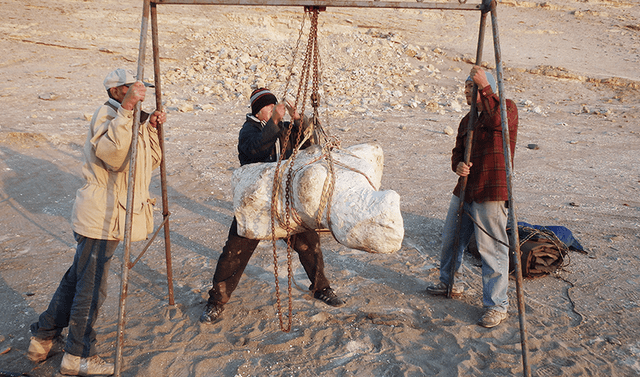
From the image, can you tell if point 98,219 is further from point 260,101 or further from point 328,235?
point 328,235

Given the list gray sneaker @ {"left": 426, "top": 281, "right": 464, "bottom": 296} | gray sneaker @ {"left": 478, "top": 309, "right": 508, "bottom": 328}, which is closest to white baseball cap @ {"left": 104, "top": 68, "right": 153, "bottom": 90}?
gray sneaker @ {"left": 426, "top": 281, "right": 464, "bottom": 296}

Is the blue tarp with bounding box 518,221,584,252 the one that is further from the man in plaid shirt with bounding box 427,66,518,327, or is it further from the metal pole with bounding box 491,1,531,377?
the metal pole with bounding box 491,1,531,377

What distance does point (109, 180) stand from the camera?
317 centimetres

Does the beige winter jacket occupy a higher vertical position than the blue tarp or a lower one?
higher

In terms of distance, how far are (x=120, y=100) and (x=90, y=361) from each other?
1876 mm

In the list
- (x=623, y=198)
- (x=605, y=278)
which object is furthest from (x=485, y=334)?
(x=623, y=198)

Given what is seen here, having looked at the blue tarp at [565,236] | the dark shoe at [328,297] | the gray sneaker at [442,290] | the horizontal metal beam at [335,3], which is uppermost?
the horizontal metal beam at [335,3]

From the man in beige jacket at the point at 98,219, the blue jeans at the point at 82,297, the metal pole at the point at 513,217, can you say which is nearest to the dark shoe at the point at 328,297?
the metal pole at the point at 513,217

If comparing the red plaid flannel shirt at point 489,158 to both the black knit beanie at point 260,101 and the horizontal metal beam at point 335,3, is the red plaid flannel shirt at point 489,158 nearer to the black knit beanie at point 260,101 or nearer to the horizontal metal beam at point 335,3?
the horizontal metal beam at point 335,3

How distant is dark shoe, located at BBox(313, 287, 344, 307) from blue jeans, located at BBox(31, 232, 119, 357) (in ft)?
6.21

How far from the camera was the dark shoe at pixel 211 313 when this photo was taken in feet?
12.9

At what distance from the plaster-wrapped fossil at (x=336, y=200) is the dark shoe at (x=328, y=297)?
43.8 inches

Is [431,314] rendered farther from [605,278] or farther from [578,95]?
[578,95]

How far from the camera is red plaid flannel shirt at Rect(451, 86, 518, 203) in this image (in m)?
3.81
